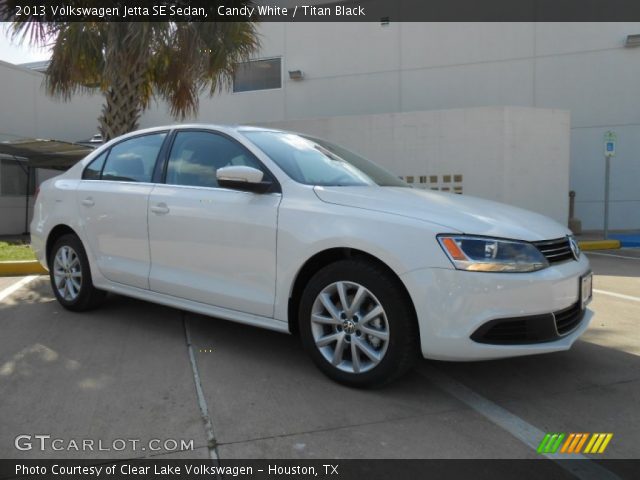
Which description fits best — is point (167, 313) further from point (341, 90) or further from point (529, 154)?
point (341, 90)

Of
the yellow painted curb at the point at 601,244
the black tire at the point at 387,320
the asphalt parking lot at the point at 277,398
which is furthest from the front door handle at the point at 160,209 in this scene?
the yellow painted curb at the point at 601,244

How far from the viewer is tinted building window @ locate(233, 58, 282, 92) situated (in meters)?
16.0

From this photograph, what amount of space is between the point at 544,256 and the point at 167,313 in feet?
11.3

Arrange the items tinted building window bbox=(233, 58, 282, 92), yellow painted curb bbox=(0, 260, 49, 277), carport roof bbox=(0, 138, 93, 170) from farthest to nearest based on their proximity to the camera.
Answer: tinted building window bbox=(233, 58, 282, 92) → carport roof bbox=(0, 138, 93, 170) → yellow painted curb bbox=(0, 260, 49, 277)

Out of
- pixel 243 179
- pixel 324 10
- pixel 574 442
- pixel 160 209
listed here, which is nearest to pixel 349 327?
pixel 243 179

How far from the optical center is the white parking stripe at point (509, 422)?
7.70ft

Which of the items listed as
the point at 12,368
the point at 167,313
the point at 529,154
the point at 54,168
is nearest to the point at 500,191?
the point at 529,154

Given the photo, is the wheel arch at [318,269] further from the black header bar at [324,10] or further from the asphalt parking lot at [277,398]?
the black header bar at [324,10]

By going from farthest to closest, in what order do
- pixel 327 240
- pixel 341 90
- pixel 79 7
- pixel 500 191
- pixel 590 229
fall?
pixel 341 90 → pixel 590 229 → pixel 500 191 → pixel 79 7 → pixel 327 240

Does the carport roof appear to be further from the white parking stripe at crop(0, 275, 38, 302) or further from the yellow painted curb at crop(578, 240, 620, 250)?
the yellow painted curb at crop(578, 240, 620, 250)

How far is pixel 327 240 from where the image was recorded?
3.15 meters

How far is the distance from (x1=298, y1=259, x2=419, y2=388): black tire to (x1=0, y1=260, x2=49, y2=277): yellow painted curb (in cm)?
576

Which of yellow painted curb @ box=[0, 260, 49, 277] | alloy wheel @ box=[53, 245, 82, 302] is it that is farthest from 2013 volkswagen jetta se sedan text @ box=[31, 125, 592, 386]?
yellow painted curb @ box=[0, 260, 49, 277]

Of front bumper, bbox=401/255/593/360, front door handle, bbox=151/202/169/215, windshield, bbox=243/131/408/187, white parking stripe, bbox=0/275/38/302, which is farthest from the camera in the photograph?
white parking stripe, bbox=0/275/38/302
